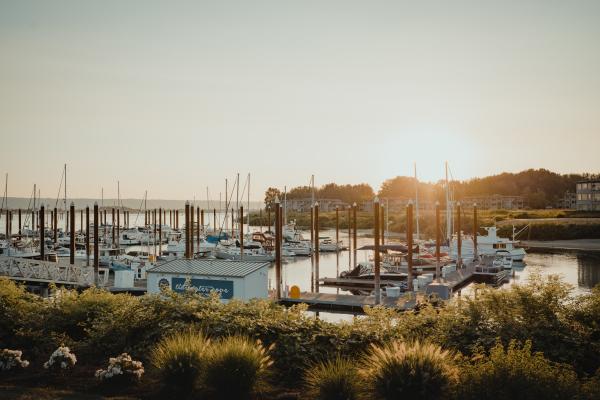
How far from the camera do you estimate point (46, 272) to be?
38156mm

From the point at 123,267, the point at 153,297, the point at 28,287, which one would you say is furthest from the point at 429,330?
the point at 123,267

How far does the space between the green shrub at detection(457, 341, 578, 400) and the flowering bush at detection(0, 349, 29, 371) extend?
871cm

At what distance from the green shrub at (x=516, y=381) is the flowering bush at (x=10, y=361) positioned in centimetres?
871

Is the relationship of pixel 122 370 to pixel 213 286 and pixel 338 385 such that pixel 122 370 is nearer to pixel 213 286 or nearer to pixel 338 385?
pixel 338 385

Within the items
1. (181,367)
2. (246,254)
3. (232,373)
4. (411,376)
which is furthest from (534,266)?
(181,367)

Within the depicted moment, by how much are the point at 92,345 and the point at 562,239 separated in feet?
283

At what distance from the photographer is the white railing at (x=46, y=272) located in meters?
37.6

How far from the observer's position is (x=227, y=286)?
2405cm

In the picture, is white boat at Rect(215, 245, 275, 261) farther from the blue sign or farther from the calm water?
the blue sign

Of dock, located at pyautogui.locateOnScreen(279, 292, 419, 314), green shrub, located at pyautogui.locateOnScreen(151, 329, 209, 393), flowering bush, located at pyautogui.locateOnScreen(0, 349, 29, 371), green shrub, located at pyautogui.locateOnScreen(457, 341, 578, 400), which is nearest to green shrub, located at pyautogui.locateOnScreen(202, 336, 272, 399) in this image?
green shrub, located at pyautogui.locateOnScreen(151, 329, 209, 393)

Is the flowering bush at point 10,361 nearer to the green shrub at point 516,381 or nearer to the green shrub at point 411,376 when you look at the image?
the green shrub at point 411,376

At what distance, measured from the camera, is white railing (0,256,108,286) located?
3762 centimetres

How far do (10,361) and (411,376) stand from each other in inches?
325

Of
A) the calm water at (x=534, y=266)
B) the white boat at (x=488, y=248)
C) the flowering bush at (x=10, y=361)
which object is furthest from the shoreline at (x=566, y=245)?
the flowering bush at (x=10, y=361)
